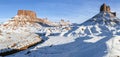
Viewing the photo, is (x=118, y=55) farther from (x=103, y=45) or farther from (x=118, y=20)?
(x=118, y=20)

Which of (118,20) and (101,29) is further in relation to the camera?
(118,20)

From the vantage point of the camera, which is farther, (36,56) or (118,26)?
(118,26)

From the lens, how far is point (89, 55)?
4100 centimetres

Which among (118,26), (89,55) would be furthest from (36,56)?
(118,26)

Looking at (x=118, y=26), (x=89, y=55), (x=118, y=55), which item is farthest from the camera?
(x=118, y=26)

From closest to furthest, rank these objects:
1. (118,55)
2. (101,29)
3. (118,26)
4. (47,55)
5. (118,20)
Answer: (118,55) < (47,55) < (101,29) < (118,26) < (118,20)

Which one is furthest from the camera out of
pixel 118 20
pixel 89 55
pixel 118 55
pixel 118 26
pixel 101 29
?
pixel 118 20

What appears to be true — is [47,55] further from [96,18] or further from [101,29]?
[96,18]

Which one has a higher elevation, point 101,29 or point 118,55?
point 118,55

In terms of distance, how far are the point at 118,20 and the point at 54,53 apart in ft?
350

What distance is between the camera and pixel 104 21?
149125 millimetres

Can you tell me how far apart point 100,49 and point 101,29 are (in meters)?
92.5

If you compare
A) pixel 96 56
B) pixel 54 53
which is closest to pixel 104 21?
pixel 54 53

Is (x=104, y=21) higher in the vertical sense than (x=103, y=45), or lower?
lower
